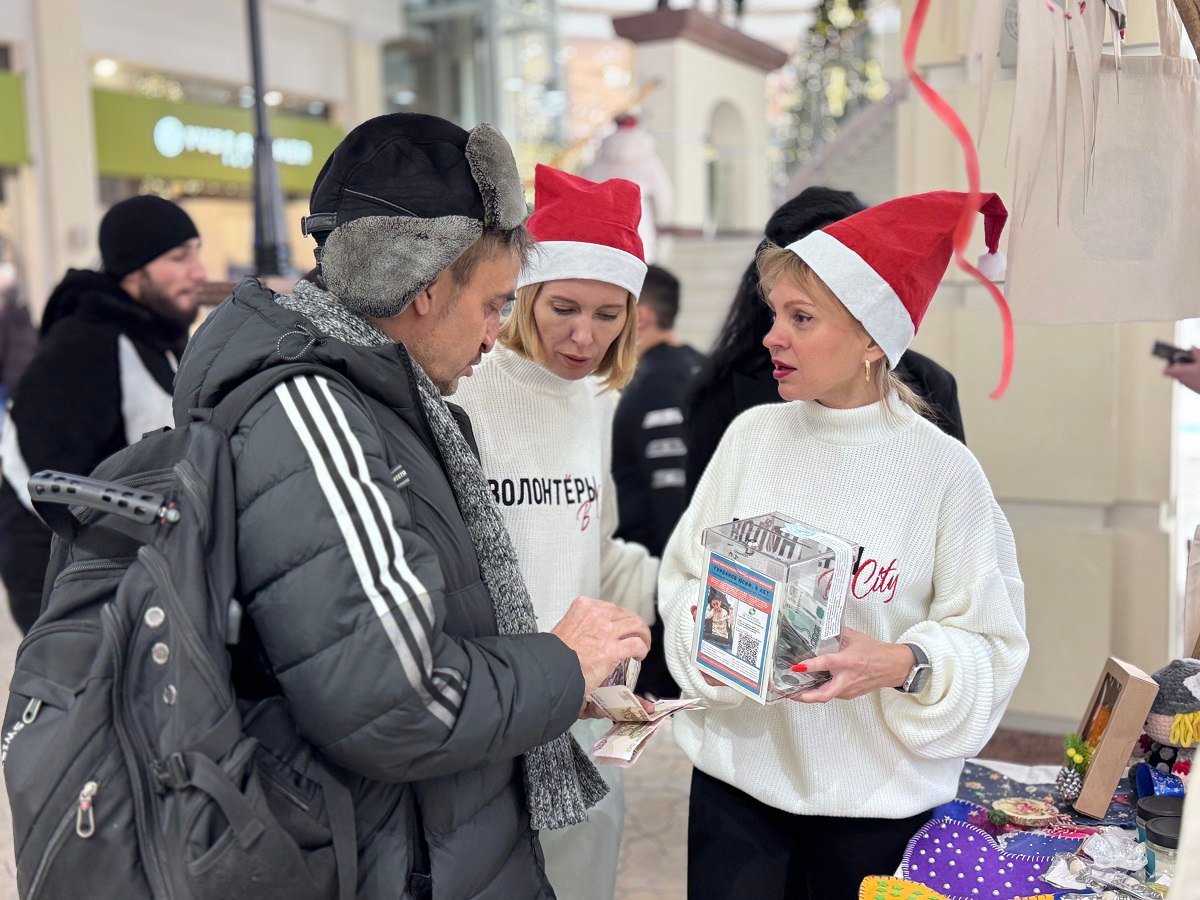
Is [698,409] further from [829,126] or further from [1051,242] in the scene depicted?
[829,126]

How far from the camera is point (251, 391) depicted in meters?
1.28

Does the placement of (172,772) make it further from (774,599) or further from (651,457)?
(651,457)

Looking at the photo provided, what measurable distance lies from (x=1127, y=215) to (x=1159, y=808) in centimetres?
96

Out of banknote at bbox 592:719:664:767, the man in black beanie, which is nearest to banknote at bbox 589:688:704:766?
banknote at bbox 592:719:664:767

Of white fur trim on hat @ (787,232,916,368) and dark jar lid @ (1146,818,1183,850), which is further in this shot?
white fur trim on hat @ (787,232,916,368)

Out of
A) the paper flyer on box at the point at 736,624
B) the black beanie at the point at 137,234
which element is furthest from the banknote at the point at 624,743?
the black beanie at the point at 137,234

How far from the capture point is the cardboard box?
185 centimetres

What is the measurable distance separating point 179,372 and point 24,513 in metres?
2.22

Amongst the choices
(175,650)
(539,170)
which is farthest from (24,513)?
(175,650)

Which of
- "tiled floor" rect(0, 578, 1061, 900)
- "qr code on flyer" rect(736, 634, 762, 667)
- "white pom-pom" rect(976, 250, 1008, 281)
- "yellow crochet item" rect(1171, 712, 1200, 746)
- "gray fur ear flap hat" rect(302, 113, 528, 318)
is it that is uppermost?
→ "gray fur ear flap hat" rect(302, 113, 528, 318)

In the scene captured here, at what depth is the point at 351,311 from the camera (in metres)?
1.42

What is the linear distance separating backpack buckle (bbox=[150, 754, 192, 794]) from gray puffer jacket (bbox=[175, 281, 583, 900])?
13cm

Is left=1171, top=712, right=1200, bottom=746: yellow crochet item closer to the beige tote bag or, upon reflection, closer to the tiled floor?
the beige tote bag

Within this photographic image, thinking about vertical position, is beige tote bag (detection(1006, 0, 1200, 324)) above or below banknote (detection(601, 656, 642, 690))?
above
